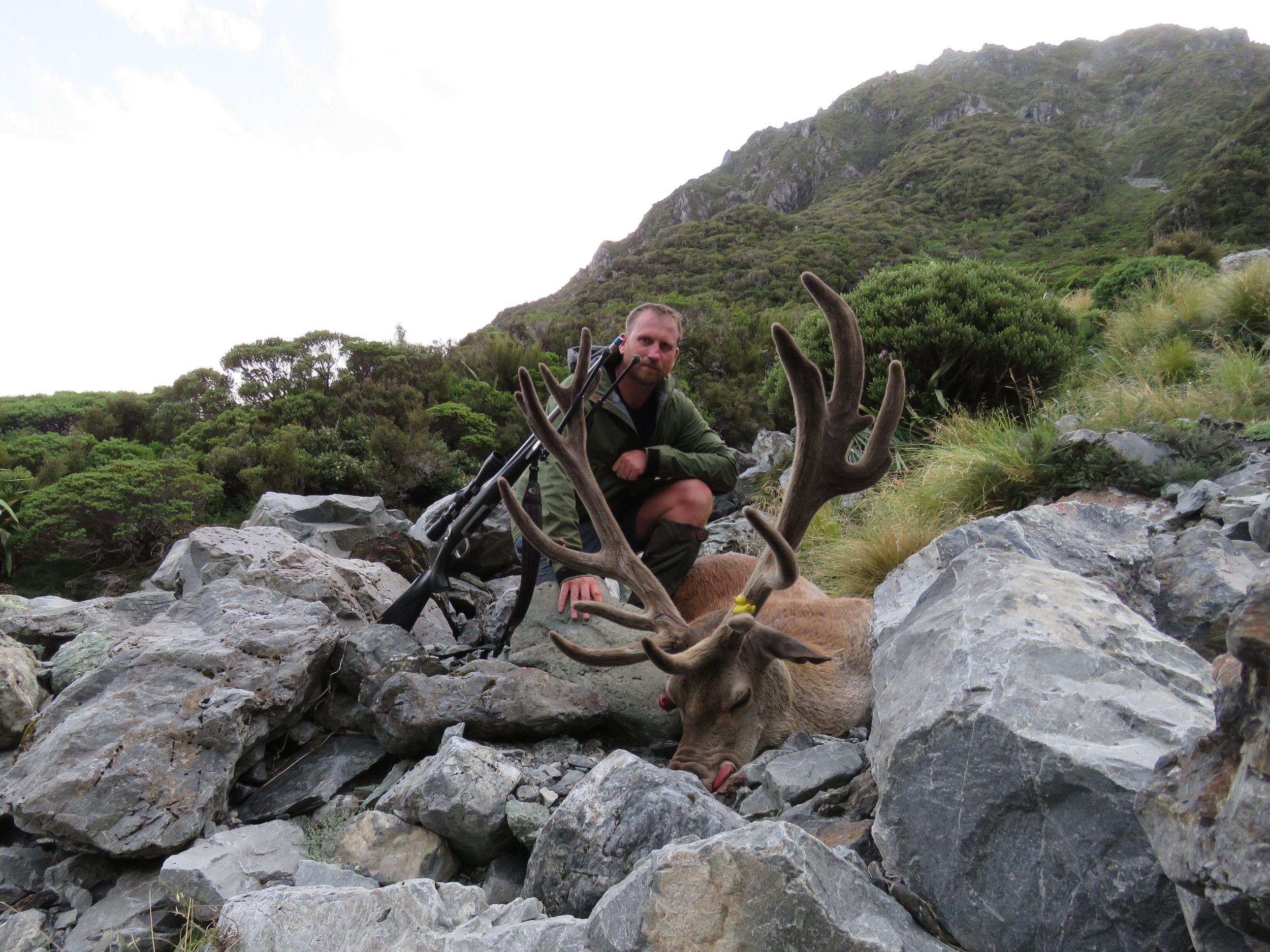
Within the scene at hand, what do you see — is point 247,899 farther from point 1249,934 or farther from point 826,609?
point 826,609

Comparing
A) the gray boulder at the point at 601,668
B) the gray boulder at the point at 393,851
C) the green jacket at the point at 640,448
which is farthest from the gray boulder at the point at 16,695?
the green jacket at the point at 640,448

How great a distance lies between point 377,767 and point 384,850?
2.76ft

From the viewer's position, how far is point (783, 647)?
8.98 feet

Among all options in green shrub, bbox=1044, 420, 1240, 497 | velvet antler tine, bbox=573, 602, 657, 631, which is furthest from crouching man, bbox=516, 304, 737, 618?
green shrub, bbox=1044, 420, 1240, 497

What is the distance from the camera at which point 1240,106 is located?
53.8m

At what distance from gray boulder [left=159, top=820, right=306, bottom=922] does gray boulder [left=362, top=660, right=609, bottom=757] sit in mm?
520

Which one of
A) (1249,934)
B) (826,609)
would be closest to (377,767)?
(826,609)

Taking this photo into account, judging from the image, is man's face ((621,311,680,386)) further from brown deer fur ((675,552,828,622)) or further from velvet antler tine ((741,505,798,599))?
velvet antler tine ((741,505,798,599))

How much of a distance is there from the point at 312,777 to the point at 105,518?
5.90 metres

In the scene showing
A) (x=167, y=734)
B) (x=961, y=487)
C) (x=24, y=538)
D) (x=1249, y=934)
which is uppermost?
(x=24, y=538)

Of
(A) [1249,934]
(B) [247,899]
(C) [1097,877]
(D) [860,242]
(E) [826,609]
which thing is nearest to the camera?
(A) [1249,934]

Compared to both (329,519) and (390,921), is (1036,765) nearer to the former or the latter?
(390,921)

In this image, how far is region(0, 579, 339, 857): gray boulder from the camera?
7.66ft

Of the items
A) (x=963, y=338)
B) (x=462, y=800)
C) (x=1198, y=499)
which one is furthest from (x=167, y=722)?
(x=963, y=338)
